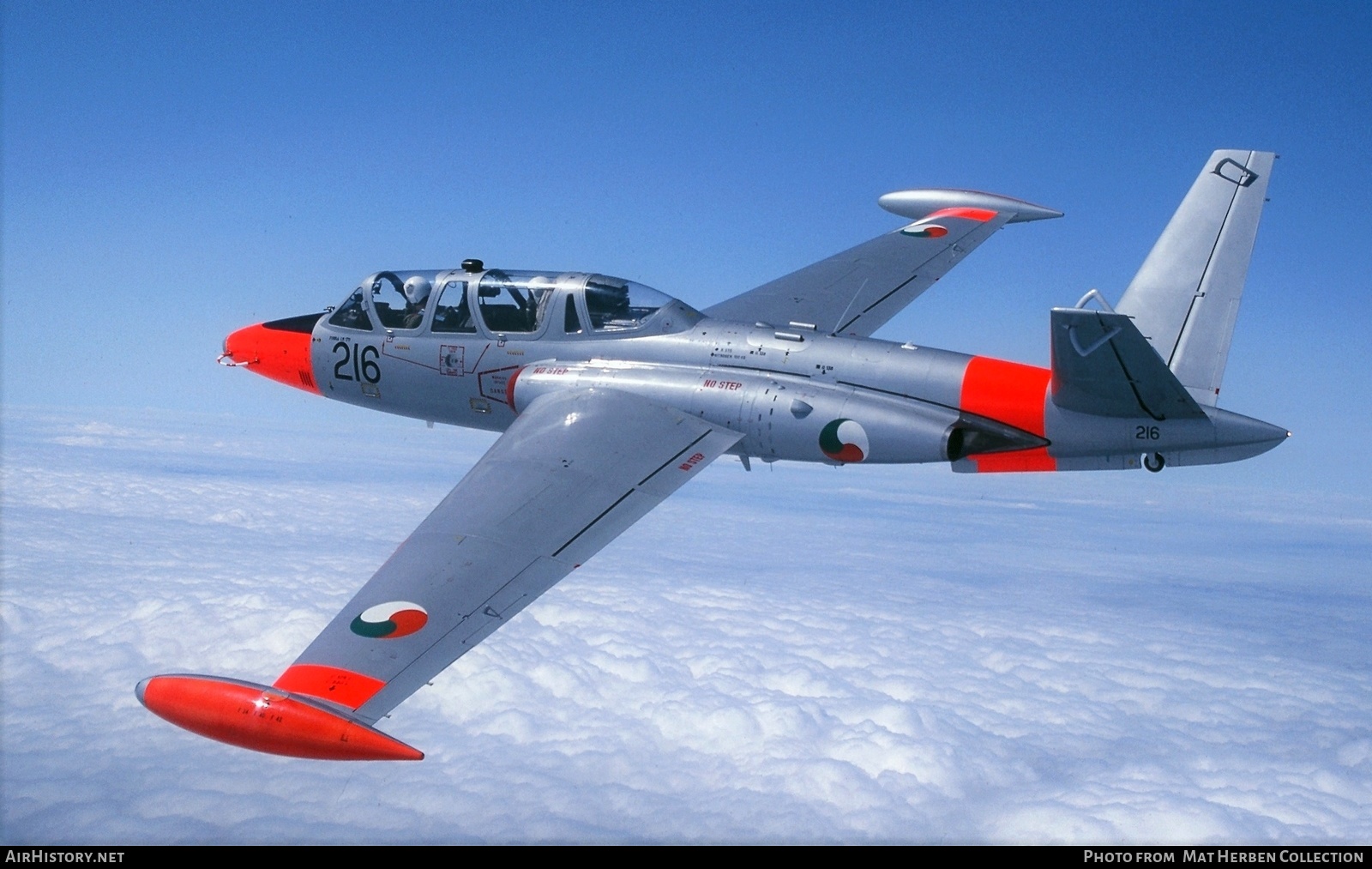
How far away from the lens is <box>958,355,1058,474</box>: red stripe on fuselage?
449 inches

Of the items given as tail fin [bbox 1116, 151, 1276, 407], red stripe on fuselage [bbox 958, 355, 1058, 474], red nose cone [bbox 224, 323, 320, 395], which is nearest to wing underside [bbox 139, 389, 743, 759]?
red stripe on fuselage [bbox 958, 355, 1058, 474]

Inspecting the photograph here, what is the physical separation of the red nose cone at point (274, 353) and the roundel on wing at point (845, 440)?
28.0 ft

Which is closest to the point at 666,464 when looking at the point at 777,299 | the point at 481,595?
the point at 481,595

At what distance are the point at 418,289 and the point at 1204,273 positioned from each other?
10958 millimetres

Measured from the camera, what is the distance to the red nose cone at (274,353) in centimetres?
1512

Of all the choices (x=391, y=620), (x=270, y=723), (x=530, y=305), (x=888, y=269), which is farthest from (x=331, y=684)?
(x=888, y=269)

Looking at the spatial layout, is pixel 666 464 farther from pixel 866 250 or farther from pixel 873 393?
pixel 866 250

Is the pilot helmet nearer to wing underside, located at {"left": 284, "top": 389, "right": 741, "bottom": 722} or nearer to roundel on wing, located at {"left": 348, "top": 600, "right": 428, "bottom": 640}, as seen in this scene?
wing underside, located at {"left": 284, "top": 389, "right": 741, "bottom": 722}

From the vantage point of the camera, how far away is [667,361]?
12961 mm

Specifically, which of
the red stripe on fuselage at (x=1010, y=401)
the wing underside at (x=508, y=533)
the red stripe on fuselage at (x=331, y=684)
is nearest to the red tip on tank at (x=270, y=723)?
the red stripe on fuselage at (x=331, y=684)

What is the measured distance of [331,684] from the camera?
7.65 meters

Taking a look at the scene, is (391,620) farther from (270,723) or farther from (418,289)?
(418,289)

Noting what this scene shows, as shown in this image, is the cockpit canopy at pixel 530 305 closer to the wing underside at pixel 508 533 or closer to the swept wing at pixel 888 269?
the wing underside at pixel 508 533

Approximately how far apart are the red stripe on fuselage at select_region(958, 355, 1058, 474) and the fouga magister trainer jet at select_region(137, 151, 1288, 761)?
0.02 m
